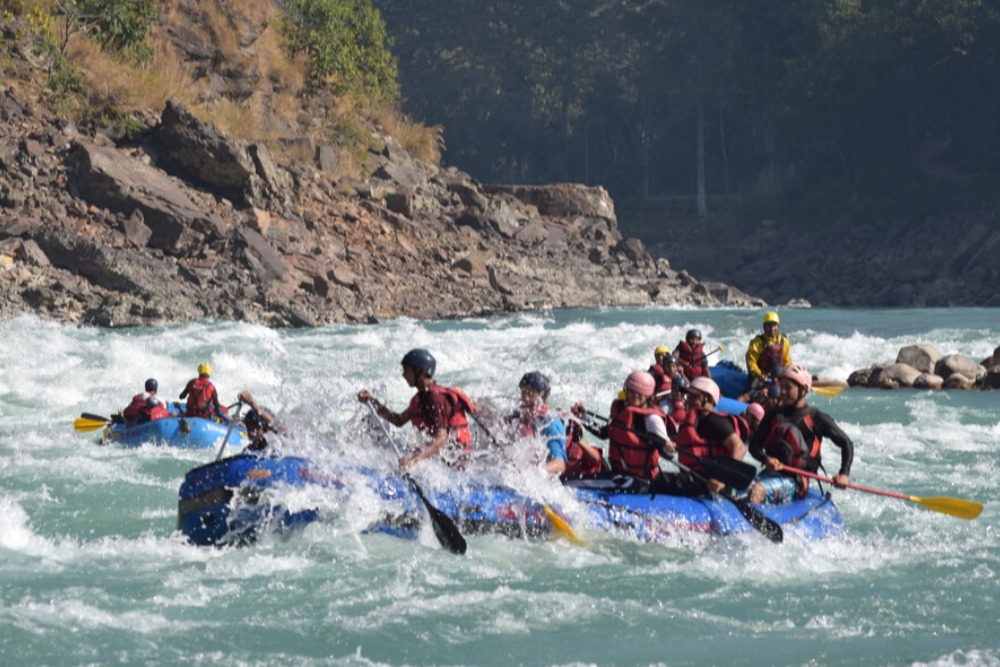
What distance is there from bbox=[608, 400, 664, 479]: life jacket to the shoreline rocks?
975 cm

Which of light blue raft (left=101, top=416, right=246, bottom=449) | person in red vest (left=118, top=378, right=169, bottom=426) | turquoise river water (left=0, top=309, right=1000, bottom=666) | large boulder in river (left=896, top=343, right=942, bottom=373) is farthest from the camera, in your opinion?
large boulder in river (left=896, top=343, right=942, bottom=373)

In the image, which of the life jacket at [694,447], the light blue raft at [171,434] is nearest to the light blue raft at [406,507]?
the life jacket at [694,447]

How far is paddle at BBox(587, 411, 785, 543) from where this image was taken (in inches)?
336

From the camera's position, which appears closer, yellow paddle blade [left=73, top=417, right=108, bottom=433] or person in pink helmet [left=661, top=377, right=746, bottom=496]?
person in pink helmet [left=661, top=377, right=746, bottom=496]

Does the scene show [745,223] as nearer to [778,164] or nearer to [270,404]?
[778,164]

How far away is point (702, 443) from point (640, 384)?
1.77 feet

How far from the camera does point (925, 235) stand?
171 feet

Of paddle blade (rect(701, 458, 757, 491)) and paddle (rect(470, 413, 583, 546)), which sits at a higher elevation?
paddle blade (rect(701, 458, 757, 491))

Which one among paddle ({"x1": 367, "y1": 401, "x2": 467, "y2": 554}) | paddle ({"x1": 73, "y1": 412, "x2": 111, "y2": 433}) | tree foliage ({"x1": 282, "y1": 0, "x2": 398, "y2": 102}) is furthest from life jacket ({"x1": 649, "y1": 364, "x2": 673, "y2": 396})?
tree foliage ({"x1": 282, "y1": 0, "x2": 398, "y2": 102})

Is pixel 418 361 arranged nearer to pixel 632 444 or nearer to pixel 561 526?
pixel 561 526

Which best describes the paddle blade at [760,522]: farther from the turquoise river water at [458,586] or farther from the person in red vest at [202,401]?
the person in red vest at [202,401]

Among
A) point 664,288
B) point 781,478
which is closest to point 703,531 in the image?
point 781,478

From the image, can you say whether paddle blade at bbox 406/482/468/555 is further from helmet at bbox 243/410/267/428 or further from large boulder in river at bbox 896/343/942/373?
large boulder in river at bbox 896/343/942/373

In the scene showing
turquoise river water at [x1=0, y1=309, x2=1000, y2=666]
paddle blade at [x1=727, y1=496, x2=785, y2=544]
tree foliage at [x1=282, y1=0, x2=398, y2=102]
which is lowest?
turquoise river water at [x1=0, y1=309, x2=1000, y2=666]
